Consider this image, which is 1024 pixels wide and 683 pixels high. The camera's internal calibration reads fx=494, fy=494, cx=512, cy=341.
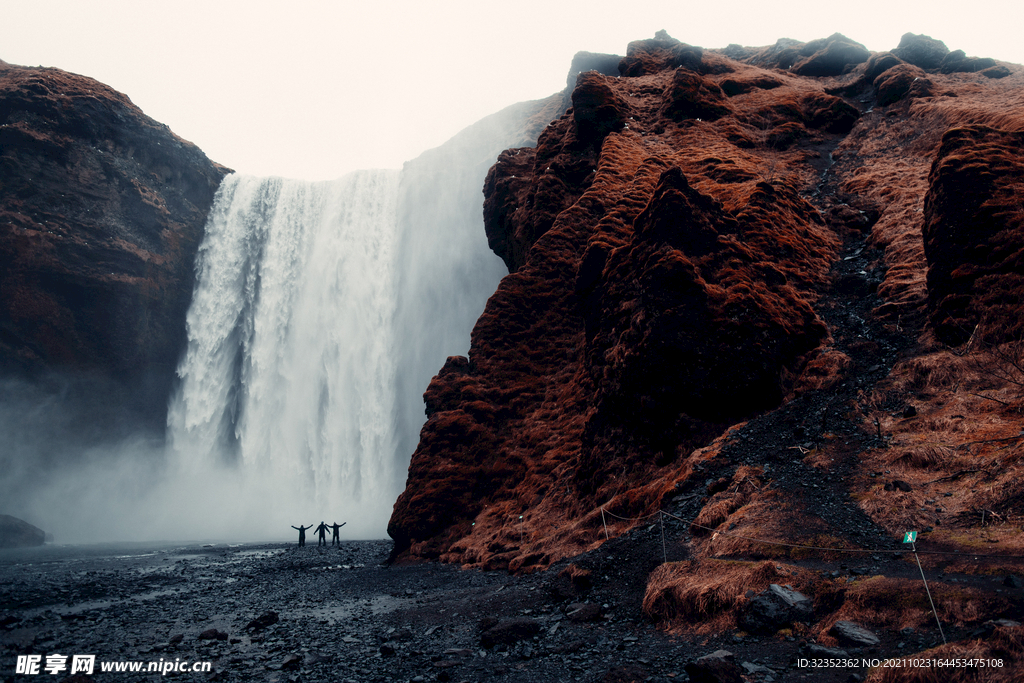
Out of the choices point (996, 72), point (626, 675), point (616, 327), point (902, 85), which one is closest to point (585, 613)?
point (626, 675)

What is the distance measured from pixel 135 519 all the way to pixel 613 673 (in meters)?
54.1

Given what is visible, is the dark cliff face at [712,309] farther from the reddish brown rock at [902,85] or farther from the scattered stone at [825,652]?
the scattered stone at [825,652]

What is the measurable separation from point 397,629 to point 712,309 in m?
11.2

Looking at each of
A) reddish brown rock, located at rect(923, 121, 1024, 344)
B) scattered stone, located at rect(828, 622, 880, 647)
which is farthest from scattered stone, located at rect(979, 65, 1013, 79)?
scattered stone, located at rect(828, 622, 880, 647)

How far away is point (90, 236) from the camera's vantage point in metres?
42.4

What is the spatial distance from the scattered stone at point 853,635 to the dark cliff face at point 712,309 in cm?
238

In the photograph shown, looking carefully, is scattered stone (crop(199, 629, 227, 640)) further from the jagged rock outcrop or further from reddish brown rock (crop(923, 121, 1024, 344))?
the jagged rock outcrop

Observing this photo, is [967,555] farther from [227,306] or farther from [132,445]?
[132,445]

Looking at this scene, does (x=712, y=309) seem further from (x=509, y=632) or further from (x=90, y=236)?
(x=90, y=236)

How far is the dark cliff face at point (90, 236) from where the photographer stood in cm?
4022

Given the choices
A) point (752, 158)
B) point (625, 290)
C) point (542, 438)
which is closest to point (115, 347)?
point (542, 438)

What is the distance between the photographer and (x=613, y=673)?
640 cm

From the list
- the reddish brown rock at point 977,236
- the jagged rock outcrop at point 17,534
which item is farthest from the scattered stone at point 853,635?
the jagged rock outcrop at point 17,534

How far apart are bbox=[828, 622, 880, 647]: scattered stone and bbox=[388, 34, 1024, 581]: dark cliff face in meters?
2.38
